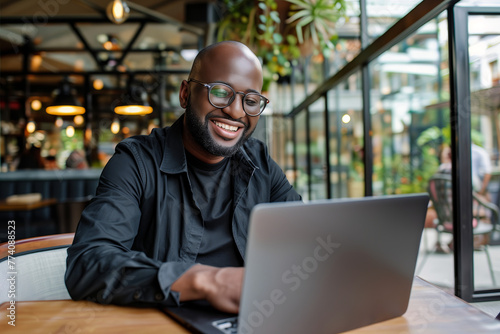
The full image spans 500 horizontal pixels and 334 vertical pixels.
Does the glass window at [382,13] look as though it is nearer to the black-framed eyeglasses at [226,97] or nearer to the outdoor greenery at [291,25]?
the outdoor greenery at [291,25]

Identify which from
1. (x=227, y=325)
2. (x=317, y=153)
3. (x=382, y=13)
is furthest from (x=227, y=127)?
(x=317, y=153)

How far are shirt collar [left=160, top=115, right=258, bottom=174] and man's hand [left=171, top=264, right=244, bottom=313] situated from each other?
1.70ft

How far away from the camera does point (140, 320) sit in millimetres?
768

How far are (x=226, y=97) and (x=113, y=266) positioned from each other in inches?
24.3

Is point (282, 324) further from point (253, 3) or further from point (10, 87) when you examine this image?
point (10, 87)

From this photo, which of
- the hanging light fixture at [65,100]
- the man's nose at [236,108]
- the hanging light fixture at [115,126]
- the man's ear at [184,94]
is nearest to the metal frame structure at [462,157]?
the man's nose at [236,108]

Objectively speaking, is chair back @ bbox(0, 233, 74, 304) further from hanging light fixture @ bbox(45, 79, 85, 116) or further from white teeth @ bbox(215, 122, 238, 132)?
hanging light fixture @ bbox(45, 79, 85, 116)

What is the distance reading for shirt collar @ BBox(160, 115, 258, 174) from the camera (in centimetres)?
127

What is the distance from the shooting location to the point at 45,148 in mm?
10008

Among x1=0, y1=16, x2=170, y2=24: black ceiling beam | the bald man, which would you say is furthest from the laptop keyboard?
x1=0, y1=16, x2=170, y2=24: black ceiling beam

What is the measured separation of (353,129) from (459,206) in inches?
77.3

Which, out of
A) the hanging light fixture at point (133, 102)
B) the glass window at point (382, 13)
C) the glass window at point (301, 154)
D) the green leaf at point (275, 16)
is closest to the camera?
the glass window at point (382, 13)

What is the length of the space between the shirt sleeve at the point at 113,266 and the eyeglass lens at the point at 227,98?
16.2 inches

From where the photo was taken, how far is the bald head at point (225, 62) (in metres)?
1.25
